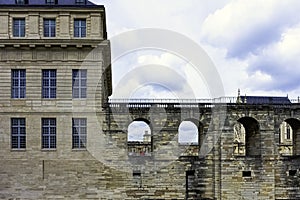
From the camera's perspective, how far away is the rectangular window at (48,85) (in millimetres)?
36906

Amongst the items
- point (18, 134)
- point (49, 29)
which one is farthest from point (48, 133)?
point (49, 29)

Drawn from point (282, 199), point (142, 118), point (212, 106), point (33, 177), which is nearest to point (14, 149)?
point (33, 177)

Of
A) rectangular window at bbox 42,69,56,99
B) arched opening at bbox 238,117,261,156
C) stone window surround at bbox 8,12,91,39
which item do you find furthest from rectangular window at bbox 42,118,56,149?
arched opening at bbox 238,117,261,156

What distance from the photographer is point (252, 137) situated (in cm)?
4153

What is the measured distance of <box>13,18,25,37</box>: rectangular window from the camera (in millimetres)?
36438

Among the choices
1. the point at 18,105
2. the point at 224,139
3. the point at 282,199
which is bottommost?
the point at 282,199

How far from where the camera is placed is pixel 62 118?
3672 centimetres

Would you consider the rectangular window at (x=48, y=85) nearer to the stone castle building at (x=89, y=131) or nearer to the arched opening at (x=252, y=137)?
the stone castle building at (x=89, y=131)

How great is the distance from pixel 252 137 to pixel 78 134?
1592cm

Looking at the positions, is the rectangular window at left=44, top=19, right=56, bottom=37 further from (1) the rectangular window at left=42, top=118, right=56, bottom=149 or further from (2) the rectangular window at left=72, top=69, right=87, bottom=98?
(1) the rectangular window at left=42, top=118, right=56, bottom=149

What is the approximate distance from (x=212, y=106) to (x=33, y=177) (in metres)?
16.0

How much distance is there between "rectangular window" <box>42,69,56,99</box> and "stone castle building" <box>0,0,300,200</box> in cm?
8

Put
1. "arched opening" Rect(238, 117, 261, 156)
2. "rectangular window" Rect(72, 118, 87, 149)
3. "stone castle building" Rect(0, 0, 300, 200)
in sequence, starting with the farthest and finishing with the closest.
A: "arched opening" Rect(238, 117, 261, 156) < "rectangular window" Rect(72, 118, 87, 149) < "stone castle building" Rect(0, 0, 300, 200)

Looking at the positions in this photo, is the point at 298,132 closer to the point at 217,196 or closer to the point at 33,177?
the point at 217,196
